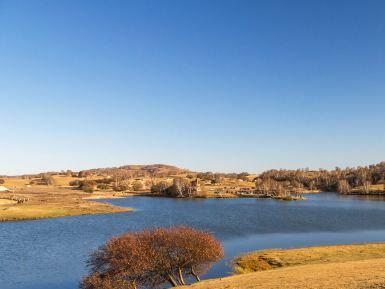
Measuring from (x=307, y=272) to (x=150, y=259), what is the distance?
57.2 feet

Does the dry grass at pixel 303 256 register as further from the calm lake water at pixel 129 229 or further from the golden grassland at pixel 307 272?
the calm lake water at pixel 129 229

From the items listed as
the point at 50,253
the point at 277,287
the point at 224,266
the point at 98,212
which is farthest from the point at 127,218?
the point at 277,287

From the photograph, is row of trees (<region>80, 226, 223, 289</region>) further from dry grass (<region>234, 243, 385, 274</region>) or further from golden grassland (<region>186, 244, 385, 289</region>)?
dry grass (<region>234, 243, 385, 274</region>)

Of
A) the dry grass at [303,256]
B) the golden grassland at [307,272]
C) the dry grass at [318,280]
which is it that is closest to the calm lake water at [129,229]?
the dry grass at [303,256]

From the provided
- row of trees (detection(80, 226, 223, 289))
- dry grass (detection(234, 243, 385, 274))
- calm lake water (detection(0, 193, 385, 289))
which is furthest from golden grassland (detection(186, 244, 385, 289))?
calm lake water (detection(0, 193, 385, 289))

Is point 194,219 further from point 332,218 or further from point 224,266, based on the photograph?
point 224,266

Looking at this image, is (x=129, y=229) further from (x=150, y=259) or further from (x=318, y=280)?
(x=318, y=280)

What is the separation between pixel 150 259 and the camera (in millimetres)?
47375

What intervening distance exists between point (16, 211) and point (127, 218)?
35.5 meters

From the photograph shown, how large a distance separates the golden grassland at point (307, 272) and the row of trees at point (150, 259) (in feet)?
16.3

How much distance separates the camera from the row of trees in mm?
45781

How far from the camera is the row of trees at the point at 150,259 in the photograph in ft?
150

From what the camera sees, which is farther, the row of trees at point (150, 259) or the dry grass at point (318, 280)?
the row of trees at point (150, 259)

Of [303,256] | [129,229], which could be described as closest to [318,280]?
[303,256]
